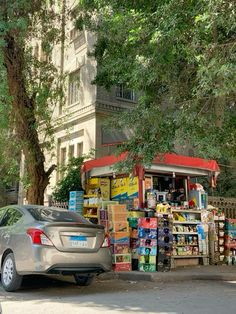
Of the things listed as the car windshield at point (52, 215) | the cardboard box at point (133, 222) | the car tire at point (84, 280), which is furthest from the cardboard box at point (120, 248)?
the car windshield at point (52, 215)

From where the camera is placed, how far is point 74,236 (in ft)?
28.2

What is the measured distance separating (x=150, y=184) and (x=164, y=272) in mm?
3008

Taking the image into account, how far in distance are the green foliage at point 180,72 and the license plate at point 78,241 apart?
2.11m

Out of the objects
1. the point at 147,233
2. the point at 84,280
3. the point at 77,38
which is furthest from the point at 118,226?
the point at 77,38

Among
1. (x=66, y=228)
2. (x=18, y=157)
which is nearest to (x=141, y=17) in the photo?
(x=66, y=228)

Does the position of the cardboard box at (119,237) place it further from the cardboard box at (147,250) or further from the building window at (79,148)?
the building window at (79,148)

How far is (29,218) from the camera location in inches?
355

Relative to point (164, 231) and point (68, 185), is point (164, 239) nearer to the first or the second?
point (164, 231)

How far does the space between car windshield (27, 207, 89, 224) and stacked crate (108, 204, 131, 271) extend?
6.64 feet

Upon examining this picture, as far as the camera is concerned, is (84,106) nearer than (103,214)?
No

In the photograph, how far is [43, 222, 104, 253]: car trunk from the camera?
8438mm

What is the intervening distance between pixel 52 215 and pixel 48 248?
129 centimetres

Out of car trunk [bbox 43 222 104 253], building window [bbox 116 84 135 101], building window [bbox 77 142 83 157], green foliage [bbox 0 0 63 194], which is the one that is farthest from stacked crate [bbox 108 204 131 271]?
building window [bbox 116 84 135 101]

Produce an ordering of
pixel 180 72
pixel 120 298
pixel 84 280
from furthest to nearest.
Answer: pixel 180 72 → pixel 84 280 → pixel 120 298
